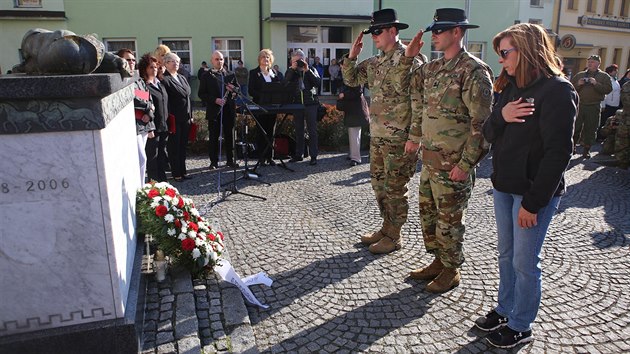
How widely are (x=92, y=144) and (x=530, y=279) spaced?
8.64 ft

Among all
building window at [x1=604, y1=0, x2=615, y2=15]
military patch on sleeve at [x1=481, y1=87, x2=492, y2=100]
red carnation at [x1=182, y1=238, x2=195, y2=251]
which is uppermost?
building window at [x1=604, y1=0, x2=615, y2=15]

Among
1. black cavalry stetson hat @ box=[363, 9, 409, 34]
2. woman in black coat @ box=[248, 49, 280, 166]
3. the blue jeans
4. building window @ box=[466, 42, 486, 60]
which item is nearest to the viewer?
the blue jeans

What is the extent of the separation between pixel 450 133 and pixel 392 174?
40.0 inches

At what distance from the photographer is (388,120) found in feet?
14.8

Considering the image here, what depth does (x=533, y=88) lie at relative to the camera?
2.74m

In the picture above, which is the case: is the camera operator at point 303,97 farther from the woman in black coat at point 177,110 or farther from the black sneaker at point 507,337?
the black sneaker at point 507,337

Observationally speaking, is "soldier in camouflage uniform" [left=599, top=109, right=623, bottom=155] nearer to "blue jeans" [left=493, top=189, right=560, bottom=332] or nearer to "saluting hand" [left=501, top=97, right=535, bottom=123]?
"blue jeans" [left=493, top=189, right=560, bottom=332]

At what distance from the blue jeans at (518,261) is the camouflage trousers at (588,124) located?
836 cm

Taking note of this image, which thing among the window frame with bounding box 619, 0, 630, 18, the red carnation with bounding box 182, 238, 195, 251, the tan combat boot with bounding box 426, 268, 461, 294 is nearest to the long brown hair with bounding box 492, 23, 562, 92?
the tan combat boot with bounding box 426, 268, 461, 294

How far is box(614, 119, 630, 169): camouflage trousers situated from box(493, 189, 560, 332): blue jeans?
24.8 ft

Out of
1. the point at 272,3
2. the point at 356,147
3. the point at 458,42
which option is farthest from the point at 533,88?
the point at 272,3

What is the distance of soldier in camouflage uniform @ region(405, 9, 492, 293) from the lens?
11.2 feet

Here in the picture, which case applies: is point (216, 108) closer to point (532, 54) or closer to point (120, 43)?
point (532, 54)

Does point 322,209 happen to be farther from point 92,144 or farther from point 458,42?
point 92,144
